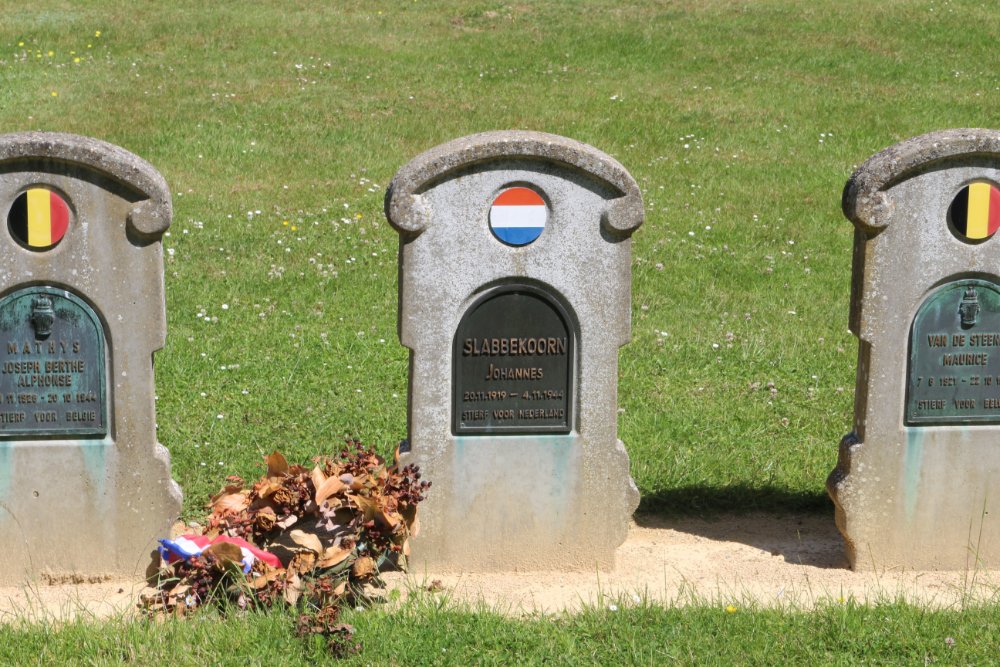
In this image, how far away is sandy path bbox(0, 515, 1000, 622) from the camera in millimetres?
5414

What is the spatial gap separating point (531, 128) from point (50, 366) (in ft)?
28.5

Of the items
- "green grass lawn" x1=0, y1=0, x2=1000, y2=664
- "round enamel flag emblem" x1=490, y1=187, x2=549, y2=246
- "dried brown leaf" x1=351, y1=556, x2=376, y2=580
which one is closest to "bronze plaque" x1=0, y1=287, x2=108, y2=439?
"green grass lawn" x1=0, y1=0, x2=1000, y2=664

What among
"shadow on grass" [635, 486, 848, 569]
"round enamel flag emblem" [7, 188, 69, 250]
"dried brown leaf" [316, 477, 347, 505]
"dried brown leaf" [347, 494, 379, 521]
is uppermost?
"round enamel flag emblem" [7, 188, 69, 250]

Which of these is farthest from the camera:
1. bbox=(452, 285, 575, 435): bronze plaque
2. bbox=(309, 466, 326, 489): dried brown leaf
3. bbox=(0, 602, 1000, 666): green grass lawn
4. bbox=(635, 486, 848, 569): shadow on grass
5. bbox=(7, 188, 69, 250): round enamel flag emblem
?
bbox=(635, 486, 848, 569): shadow on grass

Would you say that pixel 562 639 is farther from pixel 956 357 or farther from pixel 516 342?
pixel 956 357

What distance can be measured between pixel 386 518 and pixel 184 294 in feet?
14.9

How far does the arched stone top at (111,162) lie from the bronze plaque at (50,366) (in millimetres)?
458

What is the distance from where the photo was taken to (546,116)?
13.8 meters

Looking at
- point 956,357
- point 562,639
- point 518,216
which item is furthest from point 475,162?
point 956,357

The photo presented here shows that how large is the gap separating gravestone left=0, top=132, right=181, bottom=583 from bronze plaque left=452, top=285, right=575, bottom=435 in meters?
1.30

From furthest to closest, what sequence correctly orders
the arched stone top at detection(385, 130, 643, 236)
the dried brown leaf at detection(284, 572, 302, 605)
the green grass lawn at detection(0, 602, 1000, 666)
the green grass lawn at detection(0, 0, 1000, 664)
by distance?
the green grass lawn at detection(0, 0, 1000, 664), the arched stone top at detection(385, 130, 643, 236), the dried brown leaf at detection(284, 572, 302, 605), the green grass lawn at detection(0, 602, 1000, 666)

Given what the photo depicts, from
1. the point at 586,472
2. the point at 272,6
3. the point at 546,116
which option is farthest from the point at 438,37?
the point at 586,472

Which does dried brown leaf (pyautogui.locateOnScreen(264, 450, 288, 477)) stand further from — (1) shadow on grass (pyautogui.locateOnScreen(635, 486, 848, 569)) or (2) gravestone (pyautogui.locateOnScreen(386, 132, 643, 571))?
(1) shadow on grass (pyautogui.locateOnScreen(635, 486, 848, 569))

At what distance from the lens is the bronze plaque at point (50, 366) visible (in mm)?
5328
